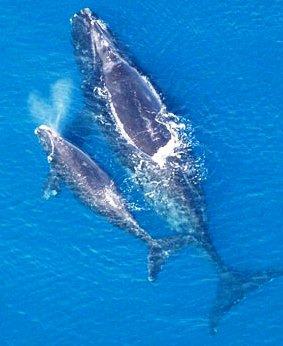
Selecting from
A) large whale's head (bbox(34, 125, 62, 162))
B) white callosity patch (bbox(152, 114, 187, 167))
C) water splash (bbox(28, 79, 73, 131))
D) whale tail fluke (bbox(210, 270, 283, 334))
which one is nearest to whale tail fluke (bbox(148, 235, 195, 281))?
whale tail fluke (bbox(210, 270, 283, 334))

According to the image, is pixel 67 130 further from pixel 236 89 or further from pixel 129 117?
pixel 236 89

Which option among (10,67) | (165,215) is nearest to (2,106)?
(10,67)

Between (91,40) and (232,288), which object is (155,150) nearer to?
(232,288)

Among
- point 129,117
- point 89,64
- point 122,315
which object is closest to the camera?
point 122,315

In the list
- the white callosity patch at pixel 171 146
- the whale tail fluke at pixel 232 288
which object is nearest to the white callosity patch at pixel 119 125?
the white callosity patch at pixel 171 146

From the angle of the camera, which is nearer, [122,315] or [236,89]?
[122,315]

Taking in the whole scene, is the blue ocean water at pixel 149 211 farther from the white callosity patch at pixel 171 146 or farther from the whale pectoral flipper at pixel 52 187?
the white callosity patch at pixel 171 146

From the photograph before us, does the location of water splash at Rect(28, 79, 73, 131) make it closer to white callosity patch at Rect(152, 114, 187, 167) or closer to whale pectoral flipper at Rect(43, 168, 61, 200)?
whale pectoral flipper at Rect(43, 168, 61, 200)
